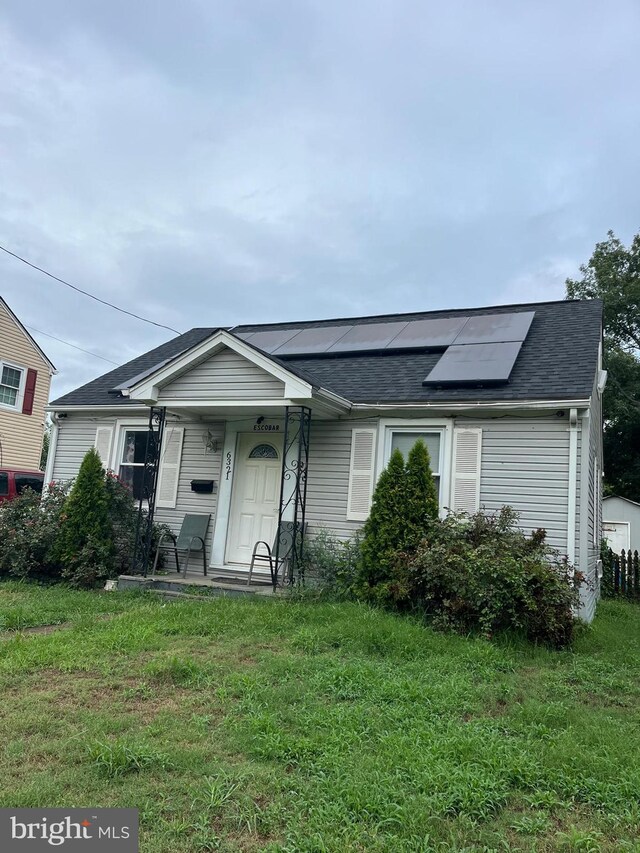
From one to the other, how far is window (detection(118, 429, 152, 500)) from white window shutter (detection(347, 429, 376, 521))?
3.89 metres

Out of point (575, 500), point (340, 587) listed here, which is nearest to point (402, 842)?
point (340, 587)

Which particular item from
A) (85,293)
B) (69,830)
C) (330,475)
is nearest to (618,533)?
(330,475)

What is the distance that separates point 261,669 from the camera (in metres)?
4.57

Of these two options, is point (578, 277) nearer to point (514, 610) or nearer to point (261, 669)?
point (514, 610)

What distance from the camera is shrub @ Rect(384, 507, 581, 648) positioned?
583 centimetres

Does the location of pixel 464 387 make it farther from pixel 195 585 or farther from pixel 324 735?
pixel 324 735

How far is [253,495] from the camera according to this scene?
926cm

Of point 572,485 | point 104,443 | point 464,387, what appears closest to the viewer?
point 572,485

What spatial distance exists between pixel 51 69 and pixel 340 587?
1021 cm

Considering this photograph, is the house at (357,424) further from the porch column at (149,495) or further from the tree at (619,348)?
the tree at (619,348)

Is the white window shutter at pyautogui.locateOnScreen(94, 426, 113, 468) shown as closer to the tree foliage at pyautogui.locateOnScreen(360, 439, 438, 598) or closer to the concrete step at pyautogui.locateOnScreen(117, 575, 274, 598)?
the concrete step at pyautogui.locateOnScreen(117, 575, 274, 598)

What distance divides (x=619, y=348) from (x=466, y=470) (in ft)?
55.4

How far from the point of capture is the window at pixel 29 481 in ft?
42.1

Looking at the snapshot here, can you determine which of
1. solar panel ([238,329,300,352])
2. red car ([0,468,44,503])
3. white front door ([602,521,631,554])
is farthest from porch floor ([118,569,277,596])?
white front door ([602,521,631,554])
